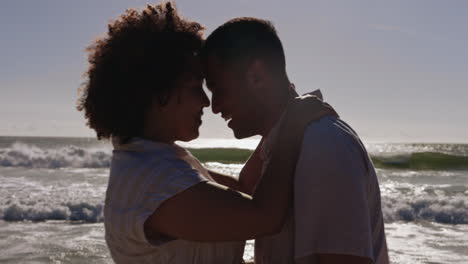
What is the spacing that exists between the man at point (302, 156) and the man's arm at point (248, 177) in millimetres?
326

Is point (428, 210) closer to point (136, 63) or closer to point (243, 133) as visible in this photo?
point (243, 133)

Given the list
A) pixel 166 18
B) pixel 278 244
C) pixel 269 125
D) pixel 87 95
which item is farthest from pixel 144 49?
pixel 278 244

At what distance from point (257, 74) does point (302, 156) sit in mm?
436

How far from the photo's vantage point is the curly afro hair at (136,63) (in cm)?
183

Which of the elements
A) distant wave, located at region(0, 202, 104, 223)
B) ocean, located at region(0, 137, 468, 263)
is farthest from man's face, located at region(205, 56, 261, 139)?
distant wave, located at region(0, 202, 104, 223)

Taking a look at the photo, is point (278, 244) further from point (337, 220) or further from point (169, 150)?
point (169, 150)

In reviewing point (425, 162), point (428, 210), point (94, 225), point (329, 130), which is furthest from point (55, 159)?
point (329, 130)

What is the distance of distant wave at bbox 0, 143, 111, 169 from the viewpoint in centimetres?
2703

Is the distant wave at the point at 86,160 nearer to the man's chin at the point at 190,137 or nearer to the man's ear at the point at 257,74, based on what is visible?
the man's chin at the point at 190,137

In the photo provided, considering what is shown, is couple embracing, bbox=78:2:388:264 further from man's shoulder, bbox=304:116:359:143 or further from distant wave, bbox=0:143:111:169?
distant wave, bbox=0:143:111:169

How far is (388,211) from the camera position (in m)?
11.8

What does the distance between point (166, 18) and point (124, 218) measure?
742 mm

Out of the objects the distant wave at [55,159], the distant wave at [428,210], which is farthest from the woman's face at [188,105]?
the distant wave at [55,159]

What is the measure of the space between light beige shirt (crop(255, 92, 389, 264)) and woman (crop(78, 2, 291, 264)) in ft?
0.33
